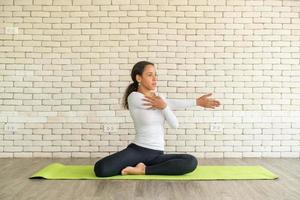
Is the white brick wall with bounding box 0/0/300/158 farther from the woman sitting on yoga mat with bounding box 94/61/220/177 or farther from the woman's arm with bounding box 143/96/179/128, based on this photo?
the woman's arm with bounding box 143/96/179/128

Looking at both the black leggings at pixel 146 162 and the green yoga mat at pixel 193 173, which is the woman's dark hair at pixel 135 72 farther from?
the green yoga mat at pixel 193 173

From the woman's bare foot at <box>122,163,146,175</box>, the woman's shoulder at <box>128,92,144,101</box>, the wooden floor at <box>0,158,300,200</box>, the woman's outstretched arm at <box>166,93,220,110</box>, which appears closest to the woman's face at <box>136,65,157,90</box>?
the woman's shoulder at <box>128,92,144,101</box>

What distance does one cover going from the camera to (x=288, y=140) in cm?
605

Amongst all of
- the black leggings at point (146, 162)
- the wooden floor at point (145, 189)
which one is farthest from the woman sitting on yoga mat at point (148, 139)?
the wooden floor at point (145, 189)

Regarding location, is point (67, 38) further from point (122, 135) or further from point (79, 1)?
point (122, 135)

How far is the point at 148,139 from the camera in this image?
4.53m

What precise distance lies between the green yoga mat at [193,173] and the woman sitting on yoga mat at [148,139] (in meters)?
0.09

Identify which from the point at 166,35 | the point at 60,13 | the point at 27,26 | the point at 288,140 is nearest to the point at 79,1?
the point at 60,13

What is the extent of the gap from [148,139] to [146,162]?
230 millimetres

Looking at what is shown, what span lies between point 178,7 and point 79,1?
126cm

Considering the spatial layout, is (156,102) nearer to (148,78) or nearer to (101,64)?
(148,78)

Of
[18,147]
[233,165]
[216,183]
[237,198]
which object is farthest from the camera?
[18,147]

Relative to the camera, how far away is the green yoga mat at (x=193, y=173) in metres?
4.34

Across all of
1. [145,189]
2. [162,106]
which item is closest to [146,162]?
[162,106]
